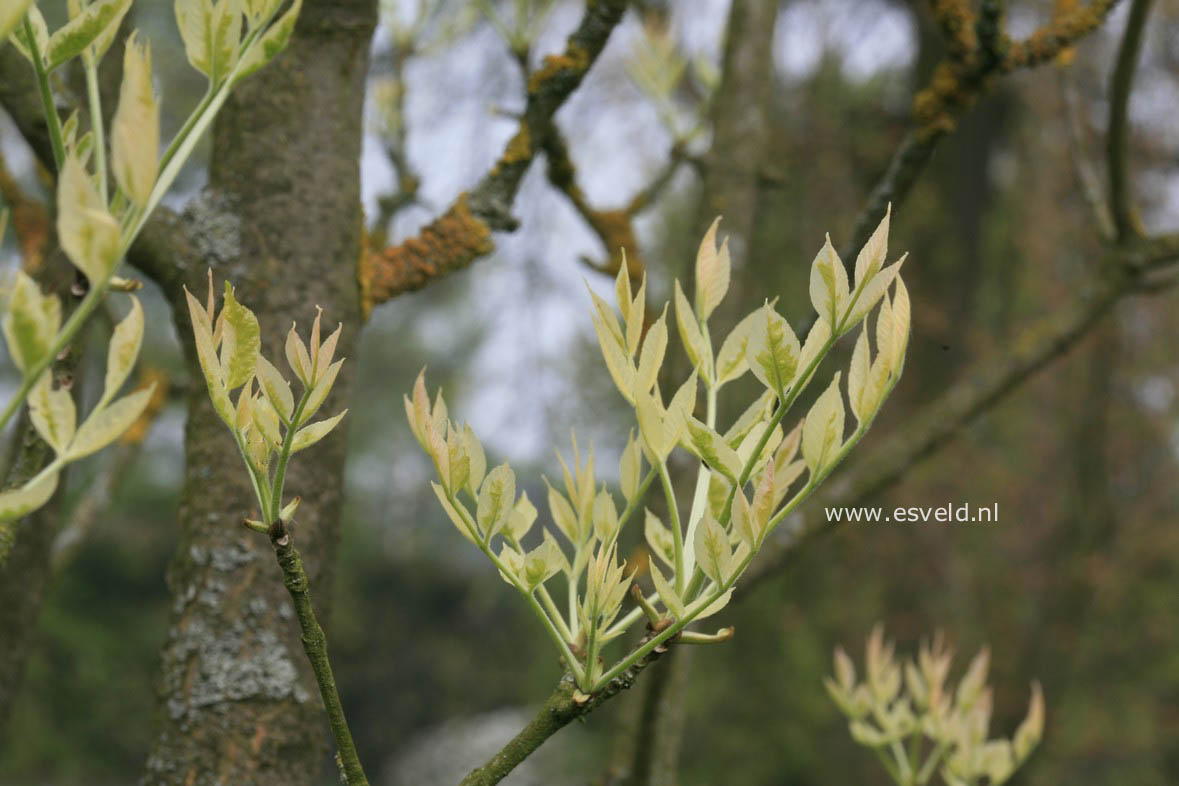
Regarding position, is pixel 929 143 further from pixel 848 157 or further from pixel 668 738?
pixel 848 157

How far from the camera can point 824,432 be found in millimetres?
444

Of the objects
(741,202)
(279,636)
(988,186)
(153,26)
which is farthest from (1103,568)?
(153,26)

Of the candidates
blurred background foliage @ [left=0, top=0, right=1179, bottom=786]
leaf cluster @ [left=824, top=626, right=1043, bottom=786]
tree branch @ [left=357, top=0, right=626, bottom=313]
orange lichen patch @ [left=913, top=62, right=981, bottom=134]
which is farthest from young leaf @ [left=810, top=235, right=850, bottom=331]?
blurred background foliage @ [left=0, top=0, right=1179, bottom=786]

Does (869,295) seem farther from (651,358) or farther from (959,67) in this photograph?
(959,67)

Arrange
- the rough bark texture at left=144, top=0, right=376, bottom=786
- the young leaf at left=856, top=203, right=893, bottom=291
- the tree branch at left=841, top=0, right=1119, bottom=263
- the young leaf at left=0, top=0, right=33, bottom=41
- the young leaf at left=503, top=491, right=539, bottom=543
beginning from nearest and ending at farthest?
the young leaf at left=0, top=0, right=33, bottom=41 → the young leaf at left=856, top=203, right=893, bottom=291 → the young leaf at left=503, top=491, right=539, bottom=543 → the rough bark texture at left=144, top=0, right=376, bottom=786 → the tree branch at left=841, top=0, right=1119, bottom=263

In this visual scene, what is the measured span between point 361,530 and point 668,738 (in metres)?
5.22

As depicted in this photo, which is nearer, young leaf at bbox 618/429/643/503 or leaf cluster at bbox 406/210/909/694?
leaf cluster at bbox 406/210/909/694

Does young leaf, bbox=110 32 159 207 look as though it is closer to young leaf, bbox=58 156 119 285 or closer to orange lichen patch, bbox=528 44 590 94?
young leaf, bbox=58 156 119 285

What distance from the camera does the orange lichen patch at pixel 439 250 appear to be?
1.04m

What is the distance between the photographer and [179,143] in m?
0.40

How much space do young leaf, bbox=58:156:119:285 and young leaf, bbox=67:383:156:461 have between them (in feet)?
0.15

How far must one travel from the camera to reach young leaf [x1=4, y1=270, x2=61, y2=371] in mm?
322

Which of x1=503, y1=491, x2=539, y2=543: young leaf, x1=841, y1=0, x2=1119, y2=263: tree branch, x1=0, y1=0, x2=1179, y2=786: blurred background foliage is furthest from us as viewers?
x1=0, y1=0, x2=1179, y2=786: blurred background foliage

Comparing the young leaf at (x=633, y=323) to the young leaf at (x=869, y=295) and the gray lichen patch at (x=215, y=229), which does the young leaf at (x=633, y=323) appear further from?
the gray lichen patch at (x=215, y=229)
